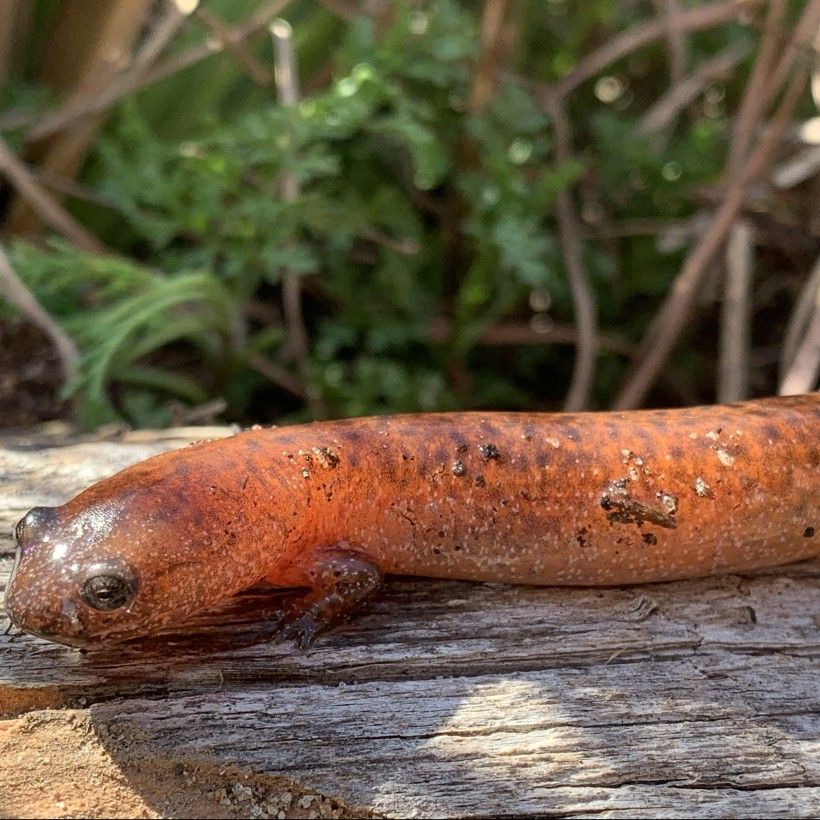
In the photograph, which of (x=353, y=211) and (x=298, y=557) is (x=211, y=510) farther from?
(x=353, y=211)

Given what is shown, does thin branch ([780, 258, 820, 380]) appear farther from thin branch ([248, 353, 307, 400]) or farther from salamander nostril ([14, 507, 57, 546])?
salamander nostril ([14, 507, 57, 546])

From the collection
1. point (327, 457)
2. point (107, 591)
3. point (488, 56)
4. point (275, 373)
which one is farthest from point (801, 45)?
point (107, 591)

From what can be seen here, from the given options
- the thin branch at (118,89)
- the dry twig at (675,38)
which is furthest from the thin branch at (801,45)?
the thin branch at (118,89)

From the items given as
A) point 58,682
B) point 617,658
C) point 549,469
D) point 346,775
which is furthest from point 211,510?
point 617,658

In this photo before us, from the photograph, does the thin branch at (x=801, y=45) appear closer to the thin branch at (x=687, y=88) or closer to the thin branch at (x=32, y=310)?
the thin branch at (x=687, y=88)

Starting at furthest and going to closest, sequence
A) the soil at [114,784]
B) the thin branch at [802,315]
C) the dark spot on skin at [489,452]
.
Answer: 1. the thin branch at [802,315]
2. the dark spot on skin at [489,452]
3. the soil at [114,784]

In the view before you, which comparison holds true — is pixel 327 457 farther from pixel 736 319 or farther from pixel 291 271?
pixel 736 319
